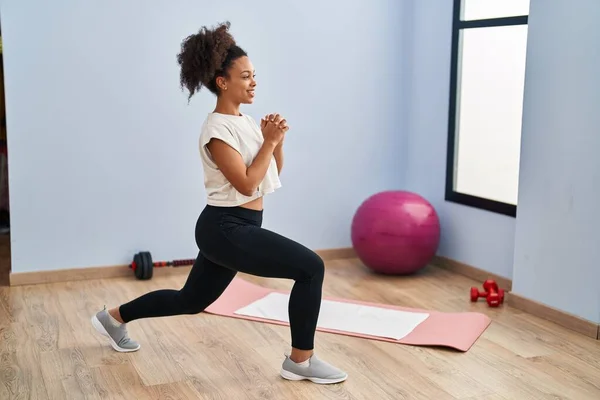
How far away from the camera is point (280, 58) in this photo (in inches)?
172

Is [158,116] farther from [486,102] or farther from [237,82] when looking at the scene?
[486,102]

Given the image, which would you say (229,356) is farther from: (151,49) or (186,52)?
(151,49)

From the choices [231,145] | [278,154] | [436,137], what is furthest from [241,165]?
[436,137]

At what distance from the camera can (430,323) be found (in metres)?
3.45

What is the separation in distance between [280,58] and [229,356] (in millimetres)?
1968

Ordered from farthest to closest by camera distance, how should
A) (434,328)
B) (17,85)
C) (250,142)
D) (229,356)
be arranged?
(17,85) → (434,328) → (229,356) → (250,142)

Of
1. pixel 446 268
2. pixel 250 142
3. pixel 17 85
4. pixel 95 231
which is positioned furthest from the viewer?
pixel 446 268

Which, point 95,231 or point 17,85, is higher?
point 17,85

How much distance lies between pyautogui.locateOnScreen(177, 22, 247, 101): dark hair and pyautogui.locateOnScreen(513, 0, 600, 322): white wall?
5.03 feet

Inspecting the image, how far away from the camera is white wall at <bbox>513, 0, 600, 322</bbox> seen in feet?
10.7

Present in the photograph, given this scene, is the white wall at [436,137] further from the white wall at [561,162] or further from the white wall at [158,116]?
the white wall at [561,162]

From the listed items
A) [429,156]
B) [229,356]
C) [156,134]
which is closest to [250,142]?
[229,356]

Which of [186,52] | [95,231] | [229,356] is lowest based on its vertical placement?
[229,356]

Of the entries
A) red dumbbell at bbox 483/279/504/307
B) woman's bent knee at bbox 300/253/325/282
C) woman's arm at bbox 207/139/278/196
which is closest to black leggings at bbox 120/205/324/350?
woman's bent knee at bbox 300/253/325/282
